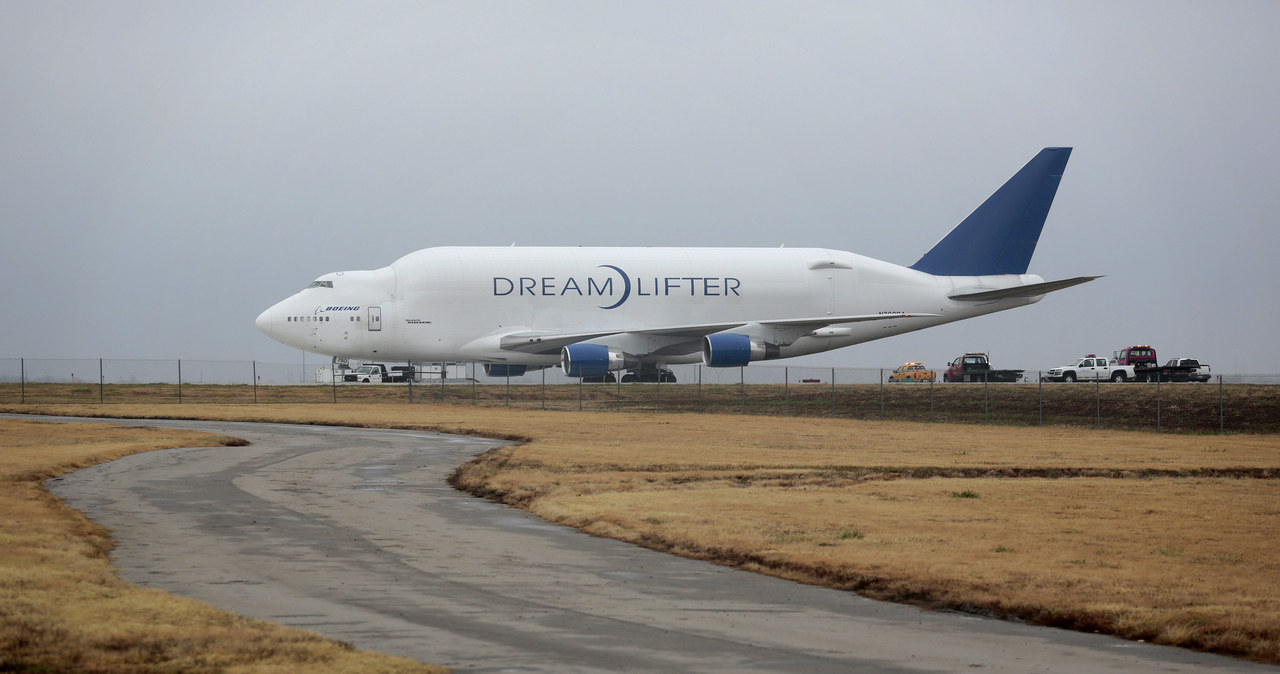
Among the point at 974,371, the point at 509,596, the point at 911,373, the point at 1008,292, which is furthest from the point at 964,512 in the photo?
the point at 911,373

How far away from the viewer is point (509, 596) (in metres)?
10.8

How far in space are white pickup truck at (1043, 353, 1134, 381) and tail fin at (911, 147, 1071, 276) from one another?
605 inches

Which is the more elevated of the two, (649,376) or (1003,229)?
(1003,229)

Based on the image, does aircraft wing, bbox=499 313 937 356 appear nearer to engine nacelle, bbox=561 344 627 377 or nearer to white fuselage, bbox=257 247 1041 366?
white fuselage, bbox=257 247 1041 366

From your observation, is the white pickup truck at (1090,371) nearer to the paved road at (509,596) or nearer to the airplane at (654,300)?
the airplane at (654,300)

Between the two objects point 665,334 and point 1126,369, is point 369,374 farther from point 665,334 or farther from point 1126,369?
point 1126,369

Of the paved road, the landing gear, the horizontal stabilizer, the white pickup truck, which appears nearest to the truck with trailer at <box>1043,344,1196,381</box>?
the white pickup truck

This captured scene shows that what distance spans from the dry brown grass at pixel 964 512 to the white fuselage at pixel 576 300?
592 inches

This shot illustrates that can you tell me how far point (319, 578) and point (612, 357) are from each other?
37.6 m

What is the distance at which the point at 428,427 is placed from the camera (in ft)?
114

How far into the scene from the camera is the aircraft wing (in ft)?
161

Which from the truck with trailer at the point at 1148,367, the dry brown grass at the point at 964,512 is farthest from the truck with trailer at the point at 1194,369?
the dry brown grass at the point at 964,512

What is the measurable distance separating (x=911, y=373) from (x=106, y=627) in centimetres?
7129

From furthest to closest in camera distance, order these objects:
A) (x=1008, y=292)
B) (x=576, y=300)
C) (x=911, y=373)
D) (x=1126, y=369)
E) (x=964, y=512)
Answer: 1. (x=911, y=373)
2. (x=1126, y=369)
3. (x=1008, y=292)
4. (x=576, y=300)
5. (x=964, y=512)
